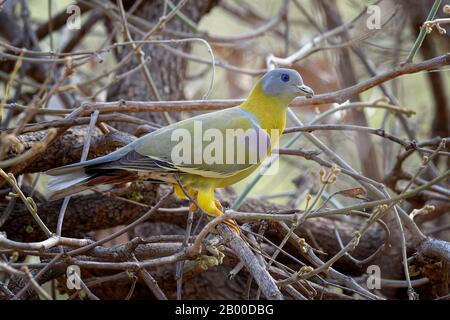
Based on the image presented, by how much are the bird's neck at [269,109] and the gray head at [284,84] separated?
0.03m

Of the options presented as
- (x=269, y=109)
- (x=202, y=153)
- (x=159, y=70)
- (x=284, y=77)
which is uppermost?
(x=159, y=70)

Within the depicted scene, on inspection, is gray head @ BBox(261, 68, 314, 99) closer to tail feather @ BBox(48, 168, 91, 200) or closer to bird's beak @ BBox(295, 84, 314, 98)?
bird's beak @ BBox(295, 84, 314, 98)

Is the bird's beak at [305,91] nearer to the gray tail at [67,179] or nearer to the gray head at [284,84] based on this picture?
the gray head at [284,84]

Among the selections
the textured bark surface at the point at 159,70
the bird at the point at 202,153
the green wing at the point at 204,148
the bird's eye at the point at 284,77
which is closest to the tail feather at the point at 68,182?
the bird at the point at 202,153

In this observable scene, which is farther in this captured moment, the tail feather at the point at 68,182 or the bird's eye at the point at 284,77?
the bird's eye at the point at 284,77

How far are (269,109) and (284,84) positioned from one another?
137mm

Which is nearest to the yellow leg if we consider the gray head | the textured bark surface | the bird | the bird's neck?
the bird

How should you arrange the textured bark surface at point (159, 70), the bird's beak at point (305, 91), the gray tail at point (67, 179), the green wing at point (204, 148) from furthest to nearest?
the textured bark surface at point (159, 70), the bird's beak at point (305, 91), the green wing at point (204, 148), the gray tail at point (67, 179)

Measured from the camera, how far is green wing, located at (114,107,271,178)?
265cm

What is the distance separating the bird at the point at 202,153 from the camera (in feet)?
8.48

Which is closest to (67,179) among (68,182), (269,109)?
(68,182)

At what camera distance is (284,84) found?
118 inches

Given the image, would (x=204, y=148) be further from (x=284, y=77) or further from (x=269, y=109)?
(x=284, y=77)
